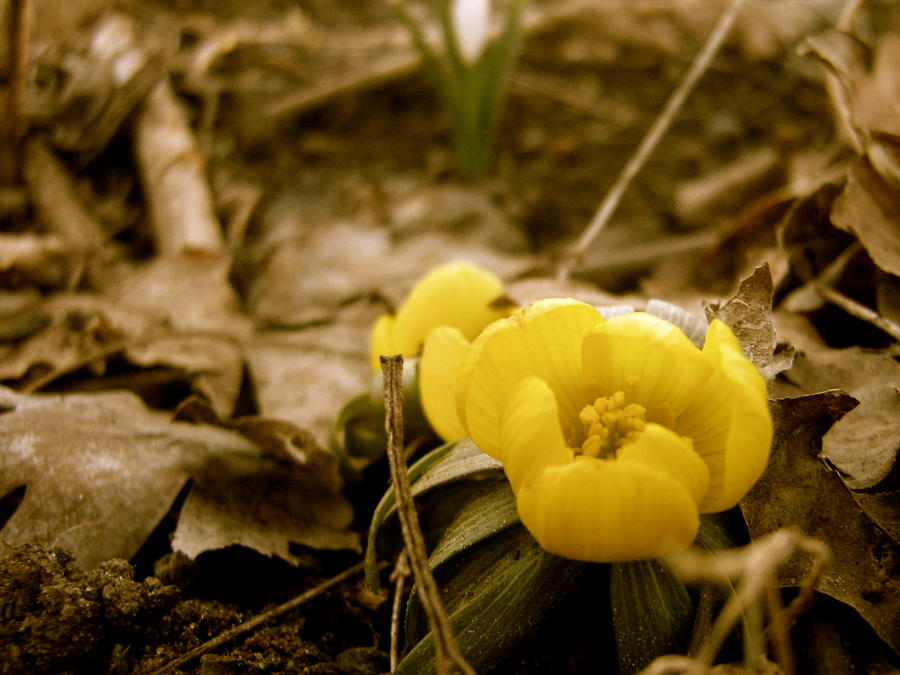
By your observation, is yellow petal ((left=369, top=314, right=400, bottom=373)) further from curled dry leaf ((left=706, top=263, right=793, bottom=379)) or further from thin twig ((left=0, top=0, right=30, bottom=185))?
→ thin twig ((left=0, top=0, right=30, bottom=185))

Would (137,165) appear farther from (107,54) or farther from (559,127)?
(559,127)

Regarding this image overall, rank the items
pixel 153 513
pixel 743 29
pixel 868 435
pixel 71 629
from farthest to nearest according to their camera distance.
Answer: pixel 743 29 → pixel 153 513 → pixel 868 435 → pixel 71 629

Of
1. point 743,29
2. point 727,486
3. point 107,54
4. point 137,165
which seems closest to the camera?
point 727,486

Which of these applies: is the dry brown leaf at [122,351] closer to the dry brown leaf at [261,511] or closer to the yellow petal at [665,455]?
the dry brown leaf at [261,511]

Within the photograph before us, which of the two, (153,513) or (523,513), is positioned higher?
(523,513)

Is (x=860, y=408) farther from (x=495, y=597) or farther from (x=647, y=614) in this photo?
(x=495, y=597)

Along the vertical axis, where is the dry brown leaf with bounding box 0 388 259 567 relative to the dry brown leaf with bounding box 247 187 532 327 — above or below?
above

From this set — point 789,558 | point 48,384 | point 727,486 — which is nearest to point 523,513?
point 727,486

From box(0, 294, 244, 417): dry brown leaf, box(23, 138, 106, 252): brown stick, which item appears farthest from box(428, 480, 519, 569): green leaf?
box(23, 138, 106, 252): brown stick
